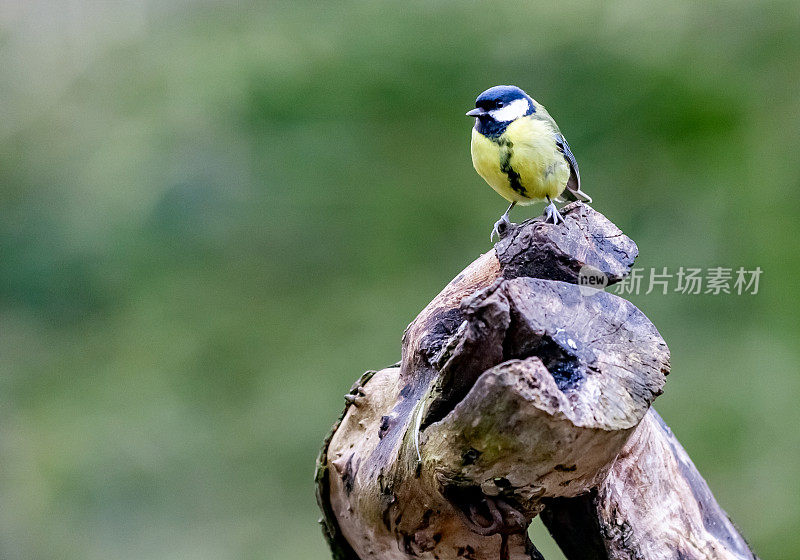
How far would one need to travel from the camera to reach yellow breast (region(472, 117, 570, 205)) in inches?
61.4

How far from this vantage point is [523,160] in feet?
5.10

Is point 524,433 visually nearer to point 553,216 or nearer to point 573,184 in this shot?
point 553,216

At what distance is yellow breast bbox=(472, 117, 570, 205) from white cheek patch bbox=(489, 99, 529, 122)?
16 mm

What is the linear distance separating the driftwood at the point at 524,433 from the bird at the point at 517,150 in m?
0.28

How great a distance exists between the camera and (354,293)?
10.7 feet

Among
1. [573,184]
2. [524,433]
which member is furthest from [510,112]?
[524,433]

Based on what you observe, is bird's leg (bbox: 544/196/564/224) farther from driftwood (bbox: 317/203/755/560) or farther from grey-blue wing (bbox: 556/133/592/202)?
grey-blue wing (bbox: 556/133/592/202)

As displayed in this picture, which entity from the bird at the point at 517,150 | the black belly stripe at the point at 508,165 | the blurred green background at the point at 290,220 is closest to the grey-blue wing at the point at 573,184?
the bird at the point at 517,150

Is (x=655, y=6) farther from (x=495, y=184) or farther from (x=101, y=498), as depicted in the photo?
(x=101, y=498)

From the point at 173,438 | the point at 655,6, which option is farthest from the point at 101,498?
the point at 655,6

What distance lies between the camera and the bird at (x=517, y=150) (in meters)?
1.56

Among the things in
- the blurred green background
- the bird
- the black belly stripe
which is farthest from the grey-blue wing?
the blurred green background

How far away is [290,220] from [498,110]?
5.61 feet

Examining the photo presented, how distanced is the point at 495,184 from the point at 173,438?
79.6 inches
